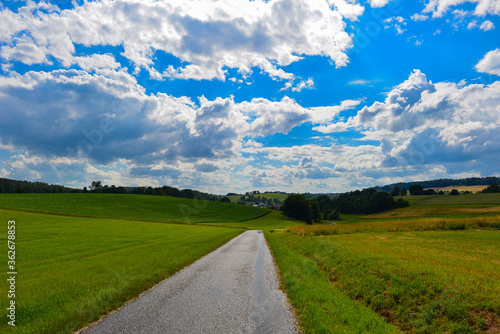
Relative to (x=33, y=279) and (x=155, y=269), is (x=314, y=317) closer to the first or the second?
(x=155, y=269)

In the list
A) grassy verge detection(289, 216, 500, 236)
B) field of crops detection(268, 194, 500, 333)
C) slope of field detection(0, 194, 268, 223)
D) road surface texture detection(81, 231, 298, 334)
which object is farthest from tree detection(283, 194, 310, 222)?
road surface texture detection(81, 231, 298, 334)

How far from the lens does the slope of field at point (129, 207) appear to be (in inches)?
3282

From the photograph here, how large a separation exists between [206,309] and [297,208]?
4659 inches

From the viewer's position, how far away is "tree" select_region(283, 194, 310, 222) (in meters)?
125

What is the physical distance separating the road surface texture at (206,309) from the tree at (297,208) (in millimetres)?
112053

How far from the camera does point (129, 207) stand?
332ft

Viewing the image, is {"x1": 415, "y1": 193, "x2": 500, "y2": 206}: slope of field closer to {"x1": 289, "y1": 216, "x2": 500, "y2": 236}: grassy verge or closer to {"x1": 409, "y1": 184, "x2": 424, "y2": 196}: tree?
{"x1": 289, "y1": 216, "x2": 500, "y2": 236}: grassy verge

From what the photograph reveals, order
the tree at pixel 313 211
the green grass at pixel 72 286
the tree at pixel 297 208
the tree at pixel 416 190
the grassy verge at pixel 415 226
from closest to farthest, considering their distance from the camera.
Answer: the green grass at pixel 72 286
the grassy verge at pixel 415 226
the tree at pixel 297 208
the tree at pixel 313 211
the tree at pixel 416 190

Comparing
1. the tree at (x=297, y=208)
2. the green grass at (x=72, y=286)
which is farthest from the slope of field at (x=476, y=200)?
the green grass at (x=72, y=286)

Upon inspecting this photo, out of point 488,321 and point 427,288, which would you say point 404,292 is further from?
point 488,321

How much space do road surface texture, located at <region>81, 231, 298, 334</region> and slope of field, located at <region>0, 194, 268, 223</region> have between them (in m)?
76.4

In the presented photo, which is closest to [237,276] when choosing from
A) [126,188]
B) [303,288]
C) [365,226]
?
[303,288]

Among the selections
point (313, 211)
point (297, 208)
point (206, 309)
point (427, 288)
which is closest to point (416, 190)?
point (313, 211)

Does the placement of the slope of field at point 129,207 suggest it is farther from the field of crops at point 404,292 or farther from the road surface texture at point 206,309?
the field of crops at point 404,292
